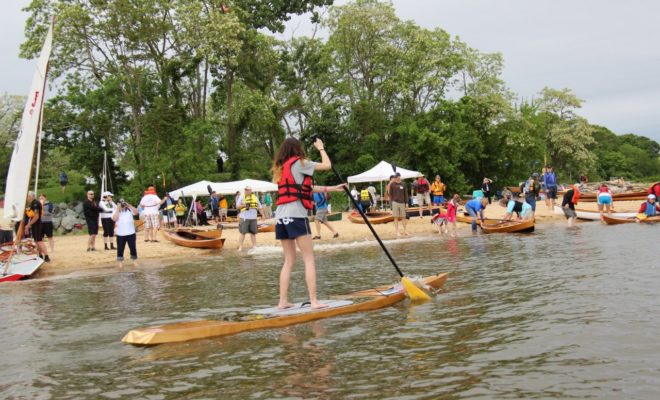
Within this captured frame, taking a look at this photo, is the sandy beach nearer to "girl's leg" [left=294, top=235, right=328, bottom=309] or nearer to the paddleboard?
the paddleboard

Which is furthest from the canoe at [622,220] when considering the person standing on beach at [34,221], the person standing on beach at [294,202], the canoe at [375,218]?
the person standing on beach at [34,221]

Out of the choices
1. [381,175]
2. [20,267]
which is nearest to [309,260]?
[20,267]

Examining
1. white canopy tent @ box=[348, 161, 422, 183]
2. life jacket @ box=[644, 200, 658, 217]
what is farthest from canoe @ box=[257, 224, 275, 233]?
life jacket @ box=[644, 200, 658, 217]

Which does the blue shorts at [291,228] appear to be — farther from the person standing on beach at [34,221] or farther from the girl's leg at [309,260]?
the person standing on beach at [34,221]

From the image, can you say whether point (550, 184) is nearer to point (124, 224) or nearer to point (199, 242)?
point (199, 242)

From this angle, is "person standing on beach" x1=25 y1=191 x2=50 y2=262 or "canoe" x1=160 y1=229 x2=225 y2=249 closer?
"person standing on beach" x1=25 y1=191 x2=50 y2=262

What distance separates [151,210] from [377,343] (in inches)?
585

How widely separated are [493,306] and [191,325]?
3529 millimetres

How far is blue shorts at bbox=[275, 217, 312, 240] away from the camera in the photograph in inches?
279

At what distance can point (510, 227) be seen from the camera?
18844mm

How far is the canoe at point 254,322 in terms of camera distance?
619 cm

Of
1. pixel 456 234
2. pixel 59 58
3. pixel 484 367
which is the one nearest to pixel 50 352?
pixel 484 367

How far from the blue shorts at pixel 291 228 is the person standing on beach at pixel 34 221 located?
400 inches

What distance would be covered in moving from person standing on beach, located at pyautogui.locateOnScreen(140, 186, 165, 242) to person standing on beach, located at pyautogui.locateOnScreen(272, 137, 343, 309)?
1086 cm
